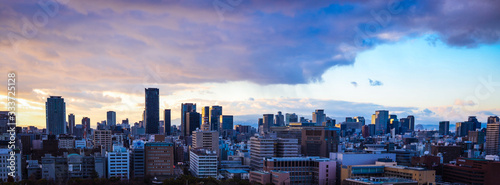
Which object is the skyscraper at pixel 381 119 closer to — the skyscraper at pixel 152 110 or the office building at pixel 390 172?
the skyscraper at pixel 152 110

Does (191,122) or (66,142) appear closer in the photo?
(66,142)

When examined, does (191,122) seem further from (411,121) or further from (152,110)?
(411,121)

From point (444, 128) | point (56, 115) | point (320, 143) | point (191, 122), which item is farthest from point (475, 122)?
point (56, 115)

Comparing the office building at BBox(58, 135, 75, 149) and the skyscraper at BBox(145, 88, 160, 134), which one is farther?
the skyscraper at BBox(145, 88, 160, 134)

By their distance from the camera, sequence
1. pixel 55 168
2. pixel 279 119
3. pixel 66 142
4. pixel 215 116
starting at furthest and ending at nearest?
pixel 279 119 → pixel 215 116 → pixel 66 142 → pixel 55 168

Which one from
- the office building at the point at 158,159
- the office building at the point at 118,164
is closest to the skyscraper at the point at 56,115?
the office building at the point at 158,159

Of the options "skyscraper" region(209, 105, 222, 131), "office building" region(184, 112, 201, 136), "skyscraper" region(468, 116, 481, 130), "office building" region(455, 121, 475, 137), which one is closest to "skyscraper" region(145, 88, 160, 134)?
"office building" region(184, 112, 201, 136)

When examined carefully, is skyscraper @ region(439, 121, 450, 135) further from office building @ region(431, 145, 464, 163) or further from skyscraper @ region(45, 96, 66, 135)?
skyscraper @ region(45, 96, 66, 135)
